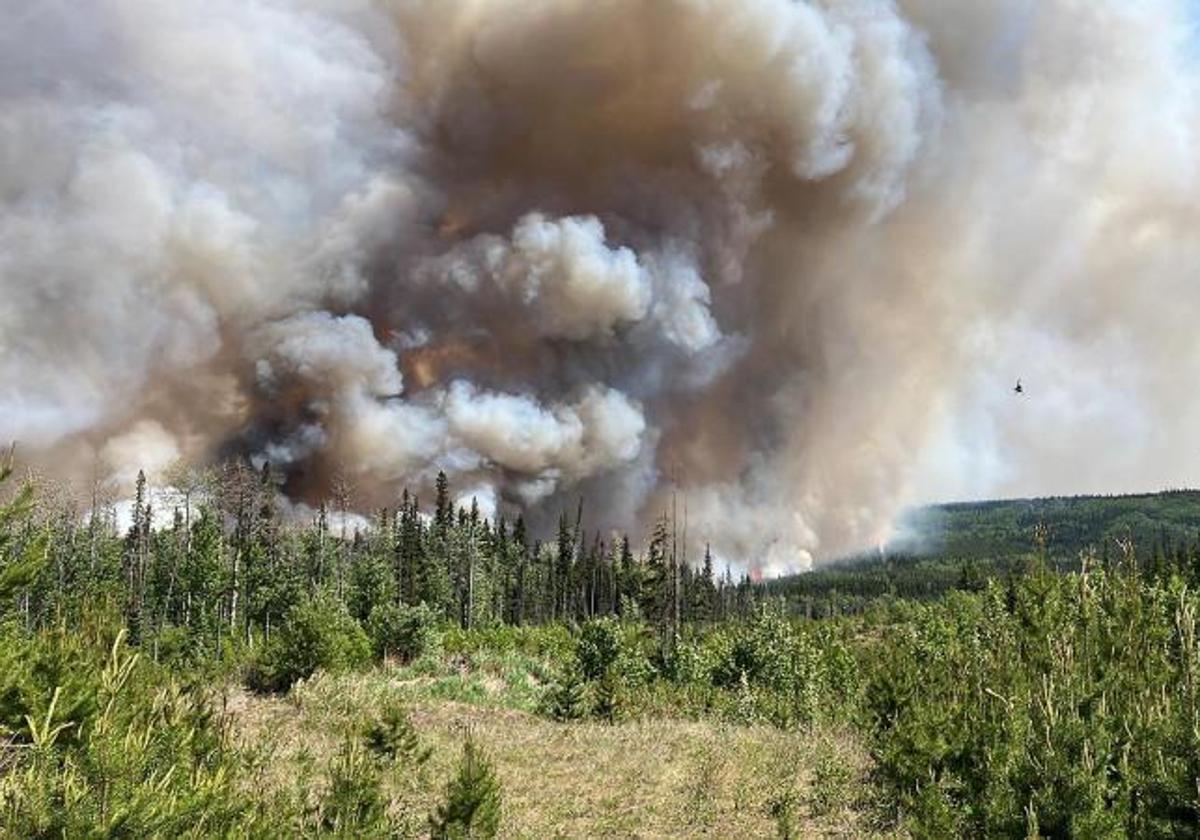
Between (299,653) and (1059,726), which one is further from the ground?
(1059,726)

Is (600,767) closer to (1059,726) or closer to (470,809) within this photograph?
(470,809)

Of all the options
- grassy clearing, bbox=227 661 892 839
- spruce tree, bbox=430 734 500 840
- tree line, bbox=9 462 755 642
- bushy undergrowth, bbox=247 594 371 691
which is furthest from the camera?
tree line, bbox=9 462 755 642

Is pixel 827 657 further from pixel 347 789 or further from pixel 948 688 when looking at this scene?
pixel 347 789

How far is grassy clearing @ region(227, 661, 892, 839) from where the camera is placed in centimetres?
1554

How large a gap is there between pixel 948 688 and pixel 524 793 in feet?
29.1

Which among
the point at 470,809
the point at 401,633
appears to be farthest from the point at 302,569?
the point at 470,809

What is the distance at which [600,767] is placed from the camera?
19.8 m

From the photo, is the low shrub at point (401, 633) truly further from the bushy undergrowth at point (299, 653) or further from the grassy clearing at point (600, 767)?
the bushy undergrowth at point (299, 653)

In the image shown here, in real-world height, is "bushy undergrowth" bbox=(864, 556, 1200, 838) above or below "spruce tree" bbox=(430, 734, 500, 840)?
above

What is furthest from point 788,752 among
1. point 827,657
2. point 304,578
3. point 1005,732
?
point 304,578

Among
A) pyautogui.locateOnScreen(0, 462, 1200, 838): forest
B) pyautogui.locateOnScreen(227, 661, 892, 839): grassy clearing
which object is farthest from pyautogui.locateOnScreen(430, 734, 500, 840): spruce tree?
pyautogui.locateOnScreen(227, 661, 892, 839): grassy clearing

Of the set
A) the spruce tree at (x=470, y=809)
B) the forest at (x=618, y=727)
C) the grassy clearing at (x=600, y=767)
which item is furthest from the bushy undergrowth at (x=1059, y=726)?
the spruce tree at (x=470, y=809)

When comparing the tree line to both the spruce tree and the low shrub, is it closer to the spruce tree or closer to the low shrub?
the low shrub

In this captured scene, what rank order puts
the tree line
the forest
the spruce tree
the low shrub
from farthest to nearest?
the tree line
the low shrub
the spruce tree
the forest
